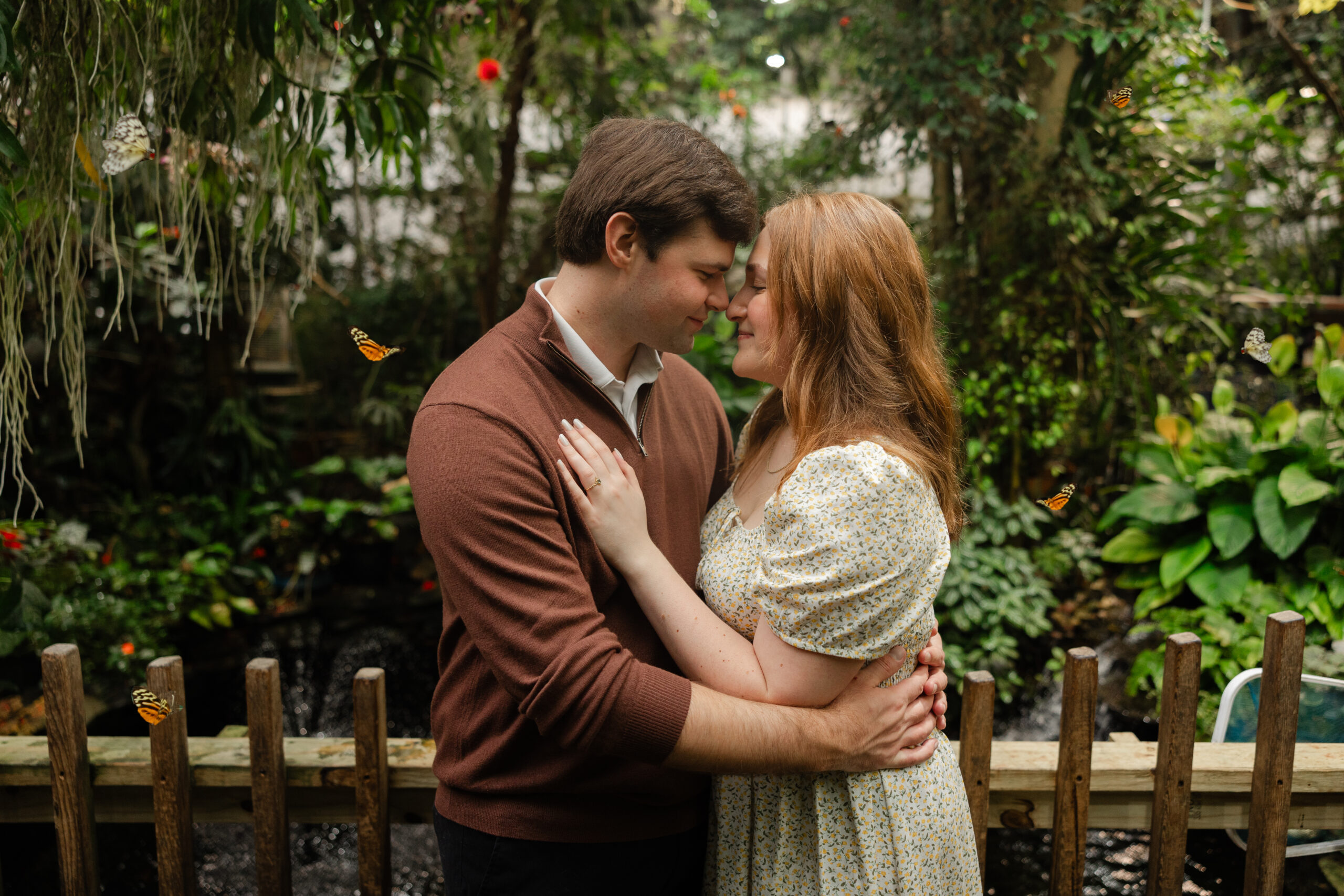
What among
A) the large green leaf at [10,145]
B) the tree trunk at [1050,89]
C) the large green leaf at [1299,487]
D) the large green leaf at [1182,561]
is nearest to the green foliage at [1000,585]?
the large green leaf at [1182,561]

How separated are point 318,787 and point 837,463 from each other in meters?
1.16

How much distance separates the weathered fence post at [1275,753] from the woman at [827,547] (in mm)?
707

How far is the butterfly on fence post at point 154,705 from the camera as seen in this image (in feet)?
4.71

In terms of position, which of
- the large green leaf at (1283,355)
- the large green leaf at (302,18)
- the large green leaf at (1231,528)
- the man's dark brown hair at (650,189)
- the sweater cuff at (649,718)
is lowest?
the large green leaf at (1231,528)

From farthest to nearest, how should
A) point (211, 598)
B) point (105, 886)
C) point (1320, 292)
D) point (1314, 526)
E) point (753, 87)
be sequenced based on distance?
1. point (753, 87)
2. point (1320, 292)
3. point (211, 598)
4. point (1314, 526)
5. point (105, 886)

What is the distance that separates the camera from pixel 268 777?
5.08 ft

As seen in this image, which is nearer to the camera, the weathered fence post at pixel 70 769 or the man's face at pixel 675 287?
the man's face at pixel 675 287

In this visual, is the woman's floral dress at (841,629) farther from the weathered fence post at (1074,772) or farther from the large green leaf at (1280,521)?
the large green leaf at (1280,521)

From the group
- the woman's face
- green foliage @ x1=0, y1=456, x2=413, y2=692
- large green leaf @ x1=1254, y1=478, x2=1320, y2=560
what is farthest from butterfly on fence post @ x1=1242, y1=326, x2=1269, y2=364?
green foliage @ x1=0, y1=456, x2=413, y2=692

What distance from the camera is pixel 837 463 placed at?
1152 mm

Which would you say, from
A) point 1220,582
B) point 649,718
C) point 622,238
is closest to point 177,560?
point 622,238

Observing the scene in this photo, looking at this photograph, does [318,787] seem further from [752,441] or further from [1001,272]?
[1001,272]

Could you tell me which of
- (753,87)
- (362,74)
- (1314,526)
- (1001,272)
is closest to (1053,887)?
(362,74)

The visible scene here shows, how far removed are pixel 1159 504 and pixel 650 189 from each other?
3295 mm
